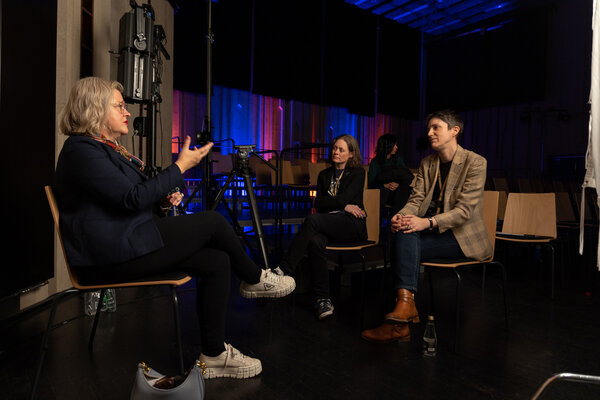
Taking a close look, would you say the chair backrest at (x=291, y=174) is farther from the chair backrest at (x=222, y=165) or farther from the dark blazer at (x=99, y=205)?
the dark blazer at (x=99, y=205)

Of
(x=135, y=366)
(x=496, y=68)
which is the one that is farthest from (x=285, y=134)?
(x=135, y=366)

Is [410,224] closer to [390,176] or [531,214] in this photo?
[531,214]

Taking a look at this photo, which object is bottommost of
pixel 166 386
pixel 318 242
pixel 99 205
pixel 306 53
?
pixel 166 386

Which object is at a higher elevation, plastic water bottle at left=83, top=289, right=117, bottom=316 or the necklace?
the necklace

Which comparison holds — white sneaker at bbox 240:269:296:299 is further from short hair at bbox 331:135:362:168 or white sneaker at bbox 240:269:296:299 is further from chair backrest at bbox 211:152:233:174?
chair backrest at bbox 211:152:233:174

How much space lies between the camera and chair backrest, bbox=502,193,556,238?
3010 millimetres

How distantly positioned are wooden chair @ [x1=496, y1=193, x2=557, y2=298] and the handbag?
101 inches

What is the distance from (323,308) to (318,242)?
405mm

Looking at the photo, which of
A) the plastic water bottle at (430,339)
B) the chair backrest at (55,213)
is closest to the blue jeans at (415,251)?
the plastic water bottle at (430,339)

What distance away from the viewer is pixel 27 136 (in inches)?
89.1

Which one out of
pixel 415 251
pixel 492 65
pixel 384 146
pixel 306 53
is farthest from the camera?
pixel 492 65

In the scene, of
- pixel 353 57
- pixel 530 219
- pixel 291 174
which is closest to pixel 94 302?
pixel 530 219

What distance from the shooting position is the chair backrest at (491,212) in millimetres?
2271

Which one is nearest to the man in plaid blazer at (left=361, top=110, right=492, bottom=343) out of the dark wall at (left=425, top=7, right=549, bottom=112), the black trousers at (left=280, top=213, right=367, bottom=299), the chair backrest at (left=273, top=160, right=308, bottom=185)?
the black trousers at (left=280, top=213, right=367, bottom=299)
